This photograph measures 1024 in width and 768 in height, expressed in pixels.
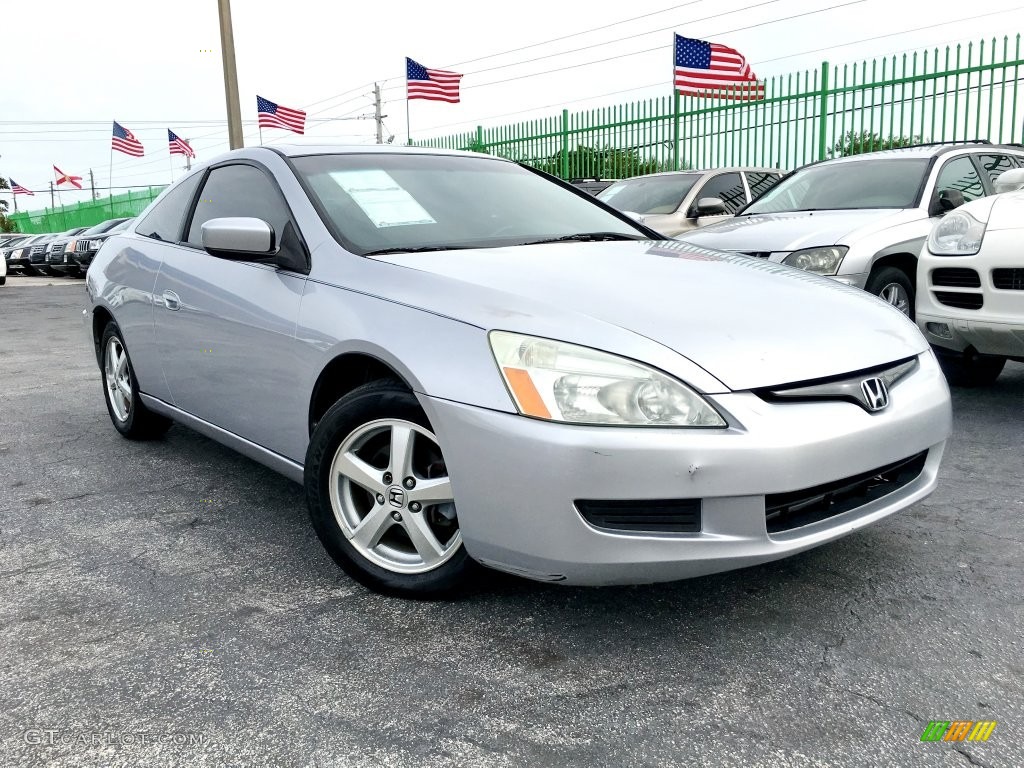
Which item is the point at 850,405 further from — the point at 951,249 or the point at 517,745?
the point at 951,249

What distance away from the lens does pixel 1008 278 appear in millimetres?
4398

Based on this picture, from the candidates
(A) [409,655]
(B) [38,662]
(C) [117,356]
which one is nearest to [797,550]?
(A) [409,655]

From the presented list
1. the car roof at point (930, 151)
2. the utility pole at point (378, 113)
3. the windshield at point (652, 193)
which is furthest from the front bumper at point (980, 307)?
the utility pole at point (378, 113)

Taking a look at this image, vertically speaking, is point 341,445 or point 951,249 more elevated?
point 951,249

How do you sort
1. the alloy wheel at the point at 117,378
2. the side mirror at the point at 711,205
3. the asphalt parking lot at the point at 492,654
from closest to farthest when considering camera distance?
the asphalt parking lot at the point at 492,654 < the alloy wheel at the point at 117,378 < the side mirror at the point at 711,205

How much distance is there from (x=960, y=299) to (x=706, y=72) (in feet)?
33.1

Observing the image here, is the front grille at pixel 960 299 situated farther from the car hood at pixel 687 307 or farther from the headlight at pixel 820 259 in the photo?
the car hood at pixel 687 307

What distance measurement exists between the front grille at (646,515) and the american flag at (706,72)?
12.5 meters

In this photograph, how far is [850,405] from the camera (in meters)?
2.32

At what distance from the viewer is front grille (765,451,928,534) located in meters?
A: 2.25

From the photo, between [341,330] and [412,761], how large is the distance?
1.26 m

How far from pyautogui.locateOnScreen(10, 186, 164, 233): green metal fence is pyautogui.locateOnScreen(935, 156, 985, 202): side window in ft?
99.8

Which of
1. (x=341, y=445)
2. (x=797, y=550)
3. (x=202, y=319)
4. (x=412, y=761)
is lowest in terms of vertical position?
(x=412, y=761)

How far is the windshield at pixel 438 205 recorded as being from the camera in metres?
3.04
